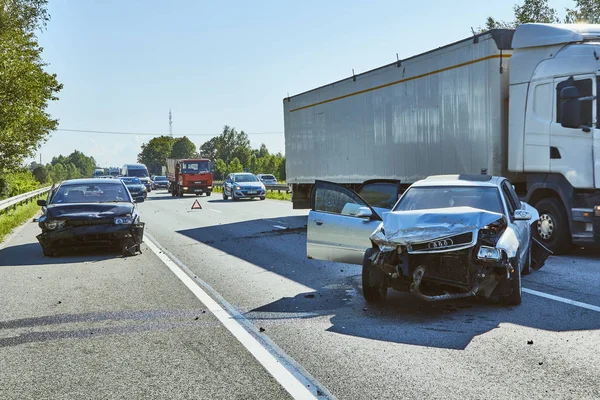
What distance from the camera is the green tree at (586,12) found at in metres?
49.2

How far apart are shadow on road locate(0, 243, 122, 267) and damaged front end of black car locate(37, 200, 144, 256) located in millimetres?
206

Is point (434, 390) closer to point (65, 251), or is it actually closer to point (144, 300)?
point (144, 300)

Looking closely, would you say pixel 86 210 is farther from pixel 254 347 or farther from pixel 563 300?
pixel 563 300

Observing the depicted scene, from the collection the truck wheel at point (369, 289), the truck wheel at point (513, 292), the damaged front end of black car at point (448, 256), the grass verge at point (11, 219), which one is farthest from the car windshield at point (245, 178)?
the truck wheel at point (513, 292)

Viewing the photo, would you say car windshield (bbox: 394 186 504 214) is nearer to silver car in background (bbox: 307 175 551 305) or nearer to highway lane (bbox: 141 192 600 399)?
silver car in background (bbox: 307 175 551 305)

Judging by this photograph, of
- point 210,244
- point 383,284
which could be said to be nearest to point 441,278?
point 383,284

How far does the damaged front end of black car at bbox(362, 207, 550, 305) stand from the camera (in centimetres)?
659

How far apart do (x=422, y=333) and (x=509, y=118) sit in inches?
267

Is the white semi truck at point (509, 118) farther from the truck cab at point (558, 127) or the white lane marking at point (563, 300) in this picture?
the white lane marking at point (563, 300)

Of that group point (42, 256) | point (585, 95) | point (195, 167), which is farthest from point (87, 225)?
point (195, 167)

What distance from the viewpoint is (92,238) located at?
11805 mm

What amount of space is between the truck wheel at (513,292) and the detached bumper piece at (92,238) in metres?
7.28

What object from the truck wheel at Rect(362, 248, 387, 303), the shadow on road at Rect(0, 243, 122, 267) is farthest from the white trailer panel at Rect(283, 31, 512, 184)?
the shadow on road at Rect(0, 243, 122, 267)

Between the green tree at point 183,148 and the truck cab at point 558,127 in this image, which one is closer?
the truck cab at point 558,127
